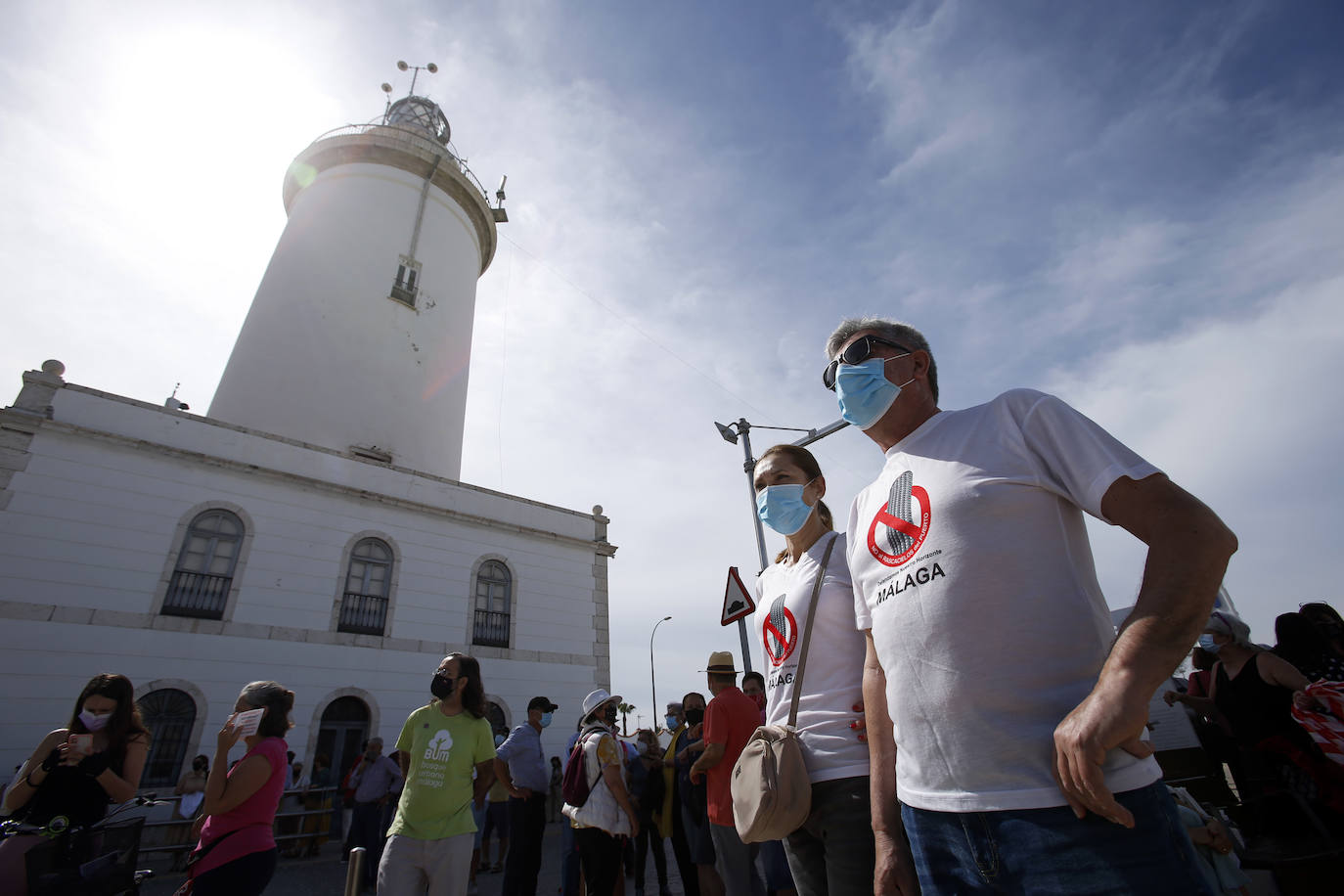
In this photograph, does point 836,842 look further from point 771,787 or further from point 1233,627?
point 1233,627

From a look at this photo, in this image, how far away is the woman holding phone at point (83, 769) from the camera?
139 inches

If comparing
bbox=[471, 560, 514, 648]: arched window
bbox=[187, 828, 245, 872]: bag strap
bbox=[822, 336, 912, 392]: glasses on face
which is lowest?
bbox=[187, 828, 245, 872]: bag strap

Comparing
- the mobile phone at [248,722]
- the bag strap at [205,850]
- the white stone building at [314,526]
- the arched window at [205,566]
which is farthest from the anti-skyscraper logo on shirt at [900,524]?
the arched window at [205,566]

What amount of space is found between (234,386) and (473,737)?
51.9ft

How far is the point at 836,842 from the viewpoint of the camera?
85.0 inches

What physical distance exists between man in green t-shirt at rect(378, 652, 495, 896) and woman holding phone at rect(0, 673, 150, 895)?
5.00 ft

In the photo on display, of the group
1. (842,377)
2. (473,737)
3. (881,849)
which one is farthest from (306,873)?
(842,377)

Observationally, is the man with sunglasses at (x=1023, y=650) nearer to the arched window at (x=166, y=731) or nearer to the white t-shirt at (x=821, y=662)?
the white t-shirt at (x=821, y=662)

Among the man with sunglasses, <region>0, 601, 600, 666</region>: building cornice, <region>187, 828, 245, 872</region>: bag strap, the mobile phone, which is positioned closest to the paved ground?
<region>0, 601, 600, 666</region>: building cornice

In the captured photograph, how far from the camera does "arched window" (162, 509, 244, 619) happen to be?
462 inches

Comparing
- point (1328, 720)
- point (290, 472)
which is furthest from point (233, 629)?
point (1328, 720)

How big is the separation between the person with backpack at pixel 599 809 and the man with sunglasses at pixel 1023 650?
3.27m

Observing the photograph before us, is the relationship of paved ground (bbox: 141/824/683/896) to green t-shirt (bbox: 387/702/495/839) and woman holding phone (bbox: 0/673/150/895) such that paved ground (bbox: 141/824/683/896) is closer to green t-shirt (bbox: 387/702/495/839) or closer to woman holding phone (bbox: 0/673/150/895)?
green t-shirt (bbox: 387/702/495/839)

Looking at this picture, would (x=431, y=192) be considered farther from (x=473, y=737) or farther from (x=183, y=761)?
(x=473, y=737)
